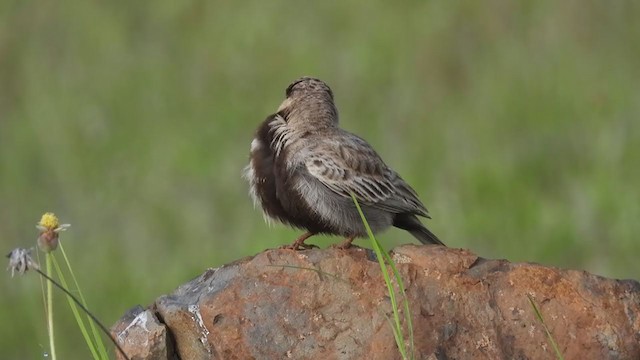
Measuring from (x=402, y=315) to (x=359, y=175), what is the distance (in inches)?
67.7

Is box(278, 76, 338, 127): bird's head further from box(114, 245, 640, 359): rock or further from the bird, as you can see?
box(114, 245, 640, 359): rock

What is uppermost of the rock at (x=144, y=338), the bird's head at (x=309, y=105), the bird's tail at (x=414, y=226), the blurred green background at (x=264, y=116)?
the blurred green background at (x=264, y=116)

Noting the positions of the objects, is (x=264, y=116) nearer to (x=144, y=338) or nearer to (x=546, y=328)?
(x=144, y=338)

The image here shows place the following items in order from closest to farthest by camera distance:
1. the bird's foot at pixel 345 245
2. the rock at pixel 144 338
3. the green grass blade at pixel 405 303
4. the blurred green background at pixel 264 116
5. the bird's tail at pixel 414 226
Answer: the green grass blade at pixel 405 303
the rock at pixel 144 338
the bird's foot at pixel 345 245
the bird's tail at pixel 414 226
the blurred green background at pixel 264 116

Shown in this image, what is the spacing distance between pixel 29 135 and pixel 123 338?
9819mm

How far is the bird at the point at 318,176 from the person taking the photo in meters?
8.74

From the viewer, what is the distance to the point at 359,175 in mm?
8961

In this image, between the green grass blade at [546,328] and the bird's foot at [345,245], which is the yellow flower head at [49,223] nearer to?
the bird's foot at [345,245]

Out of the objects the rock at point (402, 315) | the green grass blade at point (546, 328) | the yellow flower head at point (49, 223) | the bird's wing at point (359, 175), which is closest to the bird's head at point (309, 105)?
the bird's wing at point (359, 175)

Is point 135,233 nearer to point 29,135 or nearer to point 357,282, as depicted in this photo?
point 29,135

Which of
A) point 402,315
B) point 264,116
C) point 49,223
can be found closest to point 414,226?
point 402,315

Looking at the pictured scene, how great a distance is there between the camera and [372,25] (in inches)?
714

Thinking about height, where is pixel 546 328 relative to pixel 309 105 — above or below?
below

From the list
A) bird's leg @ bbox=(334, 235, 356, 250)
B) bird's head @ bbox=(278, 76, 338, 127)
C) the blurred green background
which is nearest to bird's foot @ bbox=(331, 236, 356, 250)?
bird's leg @ bbox=(334, 235, 356, 250)
